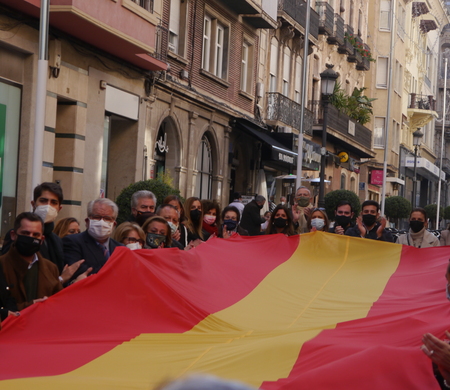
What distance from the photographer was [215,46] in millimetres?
25422

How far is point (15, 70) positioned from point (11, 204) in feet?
7.94

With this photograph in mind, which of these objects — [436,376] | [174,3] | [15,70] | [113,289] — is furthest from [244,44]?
[436,376]

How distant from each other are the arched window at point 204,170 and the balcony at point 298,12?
703cm

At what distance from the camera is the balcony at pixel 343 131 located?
3659 cm

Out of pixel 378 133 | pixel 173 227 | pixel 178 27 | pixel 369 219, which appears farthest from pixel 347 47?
pixel 173 227

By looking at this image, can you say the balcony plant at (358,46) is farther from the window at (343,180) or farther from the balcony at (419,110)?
the balcony at (419,110)

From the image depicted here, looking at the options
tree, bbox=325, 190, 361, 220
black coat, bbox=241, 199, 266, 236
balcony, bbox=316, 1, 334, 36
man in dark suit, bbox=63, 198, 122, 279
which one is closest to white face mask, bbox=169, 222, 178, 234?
man in dark suit, bbox=63, 198, 122, 279

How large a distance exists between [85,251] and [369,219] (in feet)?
15.1

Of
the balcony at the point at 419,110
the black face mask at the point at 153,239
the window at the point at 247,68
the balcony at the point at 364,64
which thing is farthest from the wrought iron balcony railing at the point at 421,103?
the black face mask at the point at 153,239

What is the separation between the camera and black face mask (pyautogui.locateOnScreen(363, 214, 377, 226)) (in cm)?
1094

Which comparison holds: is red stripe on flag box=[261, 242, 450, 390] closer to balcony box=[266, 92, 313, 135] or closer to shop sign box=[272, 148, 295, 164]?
shop sign box=[272, 148, 295, 164]

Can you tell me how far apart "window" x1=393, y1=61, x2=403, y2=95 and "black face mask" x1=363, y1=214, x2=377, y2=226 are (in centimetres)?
4423

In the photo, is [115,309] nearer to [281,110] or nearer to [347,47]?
[281,110]

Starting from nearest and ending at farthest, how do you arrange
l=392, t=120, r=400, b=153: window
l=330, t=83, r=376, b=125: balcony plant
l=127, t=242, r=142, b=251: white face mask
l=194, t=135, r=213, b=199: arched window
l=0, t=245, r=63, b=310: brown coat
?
1. l=0, t=245, r=63, b=310: brown coat
2. l=127, t=242, r=142, b=251: white face mask
3. l=194, t=135, r=213, b=199: arched window
4. l=330, t=83, r=376, b=125: balcony plant
5. l=392, t=120, r=400, b=153: window
